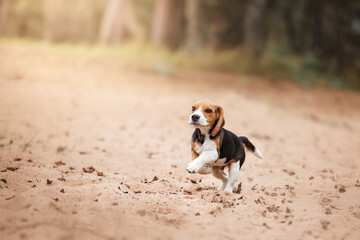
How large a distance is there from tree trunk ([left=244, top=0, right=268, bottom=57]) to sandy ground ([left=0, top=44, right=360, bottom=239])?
4.94m

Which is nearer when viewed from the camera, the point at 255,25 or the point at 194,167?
the point at 194,167

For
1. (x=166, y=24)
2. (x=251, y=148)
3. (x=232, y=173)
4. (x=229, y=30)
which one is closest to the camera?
(x=232, y=173)

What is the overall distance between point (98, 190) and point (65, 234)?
1092mm

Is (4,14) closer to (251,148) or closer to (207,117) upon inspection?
(251,148)

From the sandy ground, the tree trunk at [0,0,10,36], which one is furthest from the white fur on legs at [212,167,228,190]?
the tree trunk at [0,0,10,36]

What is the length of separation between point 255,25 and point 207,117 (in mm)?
14847

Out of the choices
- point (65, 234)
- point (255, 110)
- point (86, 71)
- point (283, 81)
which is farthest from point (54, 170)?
point (283, 81)

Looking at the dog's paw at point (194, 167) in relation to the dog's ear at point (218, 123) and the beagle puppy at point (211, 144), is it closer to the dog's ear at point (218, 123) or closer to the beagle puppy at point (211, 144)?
the beagle puppy at point (211, 144)

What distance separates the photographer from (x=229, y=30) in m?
19.1

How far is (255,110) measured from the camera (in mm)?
10344

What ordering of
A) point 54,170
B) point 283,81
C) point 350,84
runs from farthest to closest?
1. point 350,84
2. point 283,81
3. point 54,170

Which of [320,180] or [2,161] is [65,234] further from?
[320,180]

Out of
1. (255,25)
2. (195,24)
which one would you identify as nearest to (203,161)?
(255,25)

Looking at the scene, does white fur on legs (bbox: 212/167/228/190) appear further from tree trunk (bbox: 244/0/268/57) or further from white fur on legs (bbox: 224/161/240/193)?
tree trunk (bbox: 244/0/268/57)
